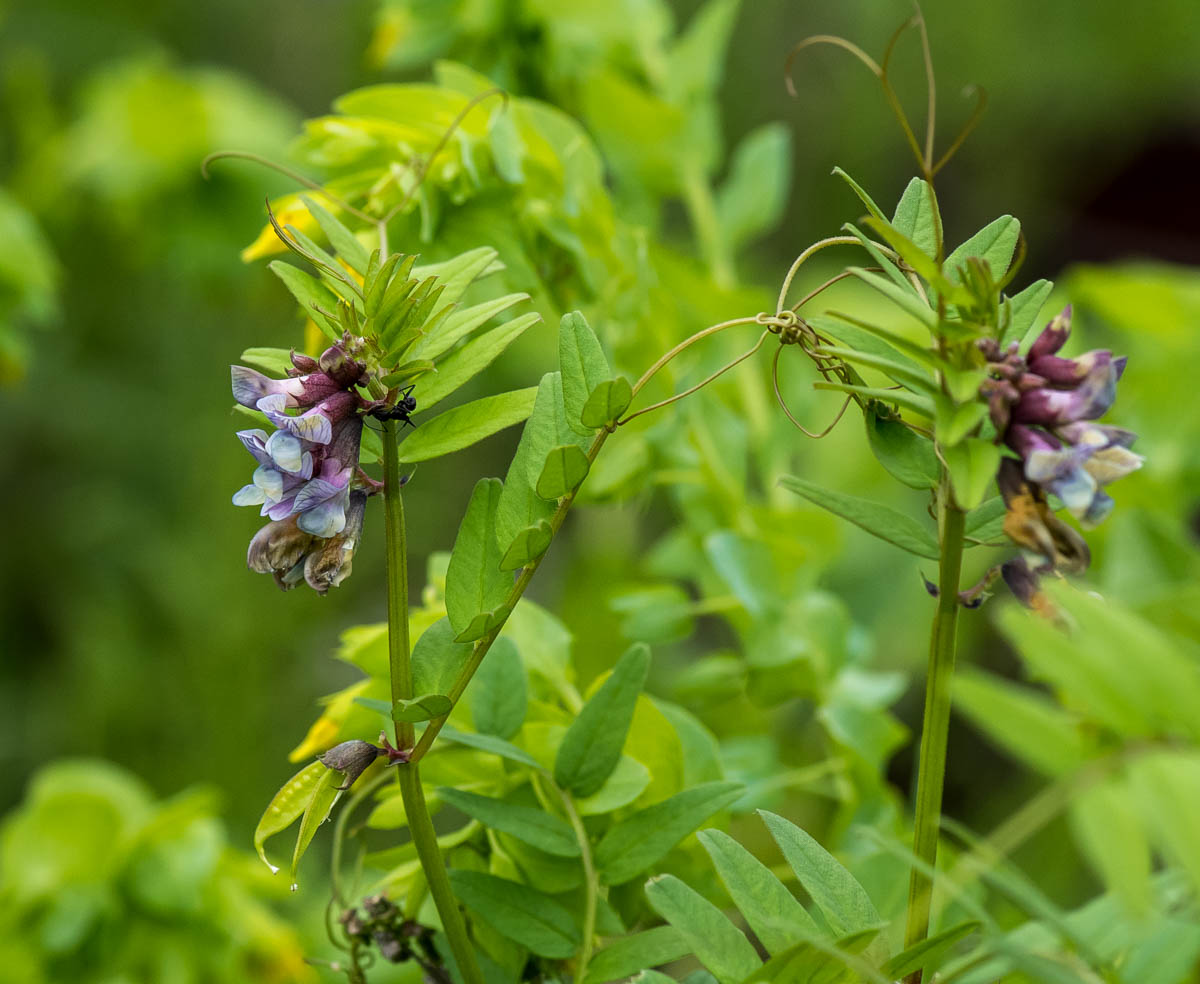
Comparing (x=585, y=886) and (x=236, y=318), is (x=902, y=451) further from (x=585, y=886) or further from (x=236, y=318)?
(x=236, y=318)

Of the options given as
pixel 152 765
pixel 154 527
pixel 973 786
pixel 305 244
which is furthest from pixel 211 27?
pixel 305 244

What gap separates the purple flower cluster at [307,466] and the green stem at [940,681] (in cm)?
11

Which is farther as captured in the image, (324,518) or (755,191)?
(755,191)

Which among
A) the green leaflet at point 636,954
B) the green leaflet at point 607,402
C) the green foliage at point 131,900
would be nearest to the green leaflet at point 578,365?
the green leaflet at point 607,402

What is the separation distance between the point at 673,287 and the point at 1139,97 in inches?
48.2

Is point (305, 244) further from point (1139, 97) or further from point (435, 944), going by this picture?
point (1139, 97)

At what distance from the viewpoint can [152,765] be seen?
3.21 ft

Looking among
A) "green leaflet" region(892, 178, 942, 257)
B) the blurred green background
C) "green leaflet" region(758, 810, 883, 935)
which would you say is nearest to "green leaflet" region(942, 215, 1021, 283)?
"green leaflet" region(892, 178, 942, 257)

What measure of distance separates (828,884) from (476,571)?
9 cm

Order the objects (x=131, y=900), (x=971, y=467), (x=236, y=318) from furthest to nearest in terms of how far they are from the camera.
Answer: (x=236, y=318) < (x=131, y=900) < (x=971, y=467)

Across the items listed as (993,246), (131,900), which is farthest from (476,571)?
(131,900)

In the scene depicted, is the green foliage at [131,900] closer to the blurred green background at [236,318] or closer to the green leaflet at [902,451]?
the blurred green background at [236,318]

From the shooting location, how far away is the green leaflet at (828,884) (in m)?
0.22

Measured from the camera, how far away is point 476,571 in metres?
0.24
